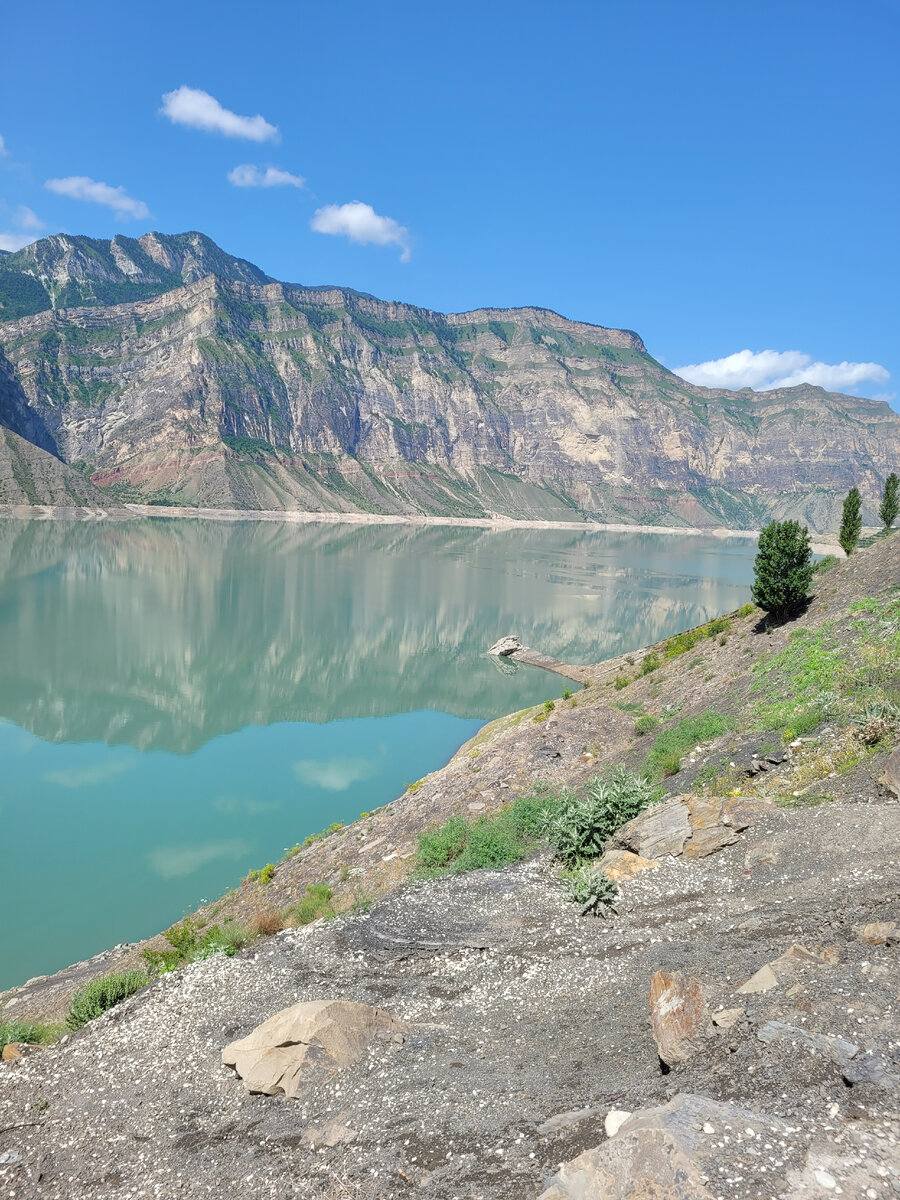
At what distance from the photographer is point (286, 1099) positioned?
745cm

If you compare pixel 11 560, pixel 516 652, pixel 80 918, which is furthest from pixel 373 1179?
pixel 11 560

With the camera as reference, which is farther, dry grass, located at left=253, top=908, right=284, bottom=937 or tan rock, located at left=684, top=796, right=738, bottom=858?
dry grass, located at left=253, top=908, right=284, bottom=937

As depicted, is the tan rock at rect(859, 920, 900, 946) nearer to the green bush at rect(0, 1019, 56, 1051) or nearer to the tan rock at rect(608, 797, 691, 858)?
the tan rock at rect(608, 797, 691, 858)

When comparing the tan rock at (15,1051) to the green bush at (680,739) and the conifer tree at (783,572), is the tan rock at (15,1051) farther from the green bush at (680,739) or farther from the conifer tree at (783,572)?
the conifer tree at (783,572)

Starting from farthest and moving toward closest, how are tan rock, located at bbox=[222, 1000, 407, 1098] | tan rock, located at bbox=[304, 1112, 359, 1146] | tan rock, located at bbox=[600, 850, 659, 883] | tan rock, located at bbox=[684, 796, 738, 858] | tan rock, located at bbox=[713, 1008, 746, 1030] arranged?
tan rock, located at bbox=[684, 796, 738, 858], tan rock, located at bbox=[600, 850, 659, 883], tan rock, located at bbox=[222, 1000, 407, 1098], tan rock, located at bbox=[304, 1112, 359, 1146], tan rock, located at bbox=[713, 1008, 746, 1030]

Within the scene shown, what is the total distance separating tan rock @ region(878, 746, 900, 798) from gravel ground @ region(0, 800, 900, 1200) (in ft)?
1.80

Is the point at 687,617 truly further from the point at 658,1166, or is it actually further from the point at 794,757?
the point at 658,1166

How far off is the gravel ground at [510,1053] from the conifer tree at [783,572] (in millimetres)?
17714

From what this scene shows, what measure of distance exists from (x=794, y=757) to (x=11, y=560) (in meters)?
98.7

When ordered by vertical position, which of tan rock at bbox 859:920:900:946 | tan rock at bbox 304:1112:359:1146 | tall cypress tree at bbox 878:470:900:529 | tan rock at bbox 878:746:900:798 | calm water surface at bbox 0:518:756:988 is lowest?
calm water surface at bbox 0:518:756:988

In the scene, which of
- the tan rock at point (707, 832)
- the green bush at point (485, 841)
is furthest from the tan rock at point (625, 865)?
the green bush at point (485, 841)

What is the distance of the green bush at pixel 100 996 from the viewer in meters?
10.6

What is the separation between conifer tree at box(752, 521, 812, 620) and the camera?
27.0m

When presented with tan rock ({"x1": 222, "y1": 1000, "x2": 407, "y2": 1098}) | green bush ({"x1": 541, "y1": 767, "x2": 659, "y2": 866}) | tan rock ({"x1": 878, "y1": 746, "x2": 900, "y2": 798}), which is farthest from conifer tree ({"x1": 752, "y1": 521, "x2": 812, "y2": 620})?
tan rock ({"x1": 222, "y1": 1000, "x2": 407, "y2": 1098})
